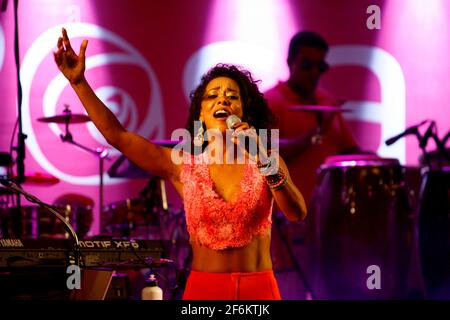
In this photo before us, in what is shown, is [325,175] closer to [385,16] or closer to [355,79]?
[355,79]

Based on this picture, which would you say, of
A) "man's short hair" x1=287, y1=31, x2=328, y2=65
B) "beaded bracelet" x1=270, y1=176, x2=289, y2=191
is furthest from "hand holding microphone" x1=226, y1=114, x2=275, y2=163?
"man's short hair" x1=287, y1=31, x2=328, y2=65

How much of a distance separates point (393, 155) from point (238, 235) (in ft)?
15.0

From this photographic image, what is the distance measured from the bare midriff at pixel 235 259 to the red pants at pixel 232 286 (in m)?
0.03

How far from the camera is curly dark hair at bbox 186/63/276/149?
3.55m

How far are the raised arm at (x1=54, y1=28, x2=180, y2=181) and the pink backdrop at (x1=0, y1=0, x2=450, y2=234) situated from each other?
4057mm

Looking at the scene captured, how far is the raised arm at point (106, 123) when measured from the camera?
3.13 metres

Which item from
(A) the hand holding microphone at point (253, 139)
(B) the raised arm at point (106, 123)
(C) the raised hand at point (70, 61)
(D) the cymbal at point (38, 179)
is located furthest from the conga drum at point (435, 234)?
(C) the raised hand at point (70, 61)

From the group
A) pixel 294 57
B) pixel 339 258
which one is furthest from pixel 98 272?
pixel 294 57

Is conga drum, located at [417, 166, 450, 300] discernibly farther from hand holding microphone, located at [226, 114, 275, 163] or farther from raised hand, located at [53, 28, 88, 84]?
raised hand, located at [53, 28, 88, 84]

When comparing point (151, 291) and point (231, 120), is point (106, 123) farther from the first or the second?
point (151, 291)

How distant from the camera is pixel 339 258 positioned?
6.25 meters

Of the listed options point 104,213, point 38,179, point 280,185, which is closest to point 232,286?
point 280,185

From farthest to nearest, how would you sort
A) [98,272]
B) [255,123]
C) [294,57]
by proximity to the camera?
[294,57]
[255,123]
[98,272]
